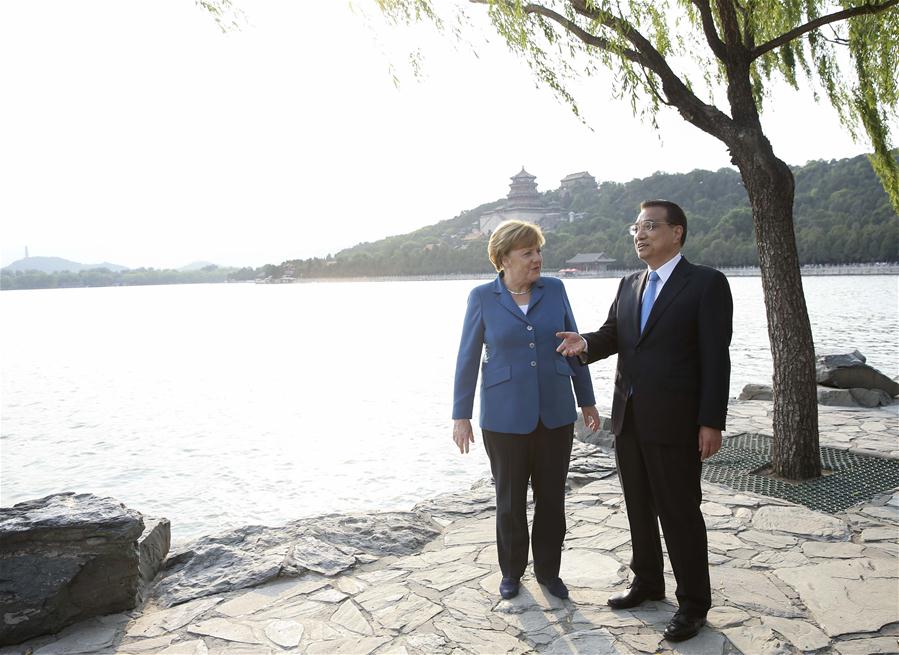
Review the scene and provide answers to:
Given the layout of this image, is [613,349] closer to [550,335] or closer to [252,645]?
[550,335]

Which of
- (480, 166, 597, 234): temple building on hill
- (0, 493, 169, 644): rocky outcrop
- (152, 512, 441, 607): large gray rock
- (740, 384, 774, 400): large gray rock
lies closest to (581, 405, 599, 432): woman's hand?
(152, 512, 441, 607): large gray rock

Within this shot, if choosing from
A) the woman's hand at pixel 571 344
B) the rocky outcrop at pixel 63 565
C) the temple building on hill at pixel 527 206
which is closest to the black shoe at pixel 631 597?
the woman's hand at pixel 571 344

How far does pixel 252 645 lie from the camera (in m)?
2.80

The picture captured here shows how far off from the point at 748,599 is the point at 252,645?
2.13 meters

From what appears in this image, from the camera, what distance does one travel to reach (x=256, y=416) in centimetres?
1065

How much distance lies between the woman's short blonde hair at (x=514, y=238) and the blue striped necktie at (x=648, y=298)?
0.49m

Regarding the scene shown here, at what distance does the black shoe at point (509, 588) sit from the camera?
3.04 metres

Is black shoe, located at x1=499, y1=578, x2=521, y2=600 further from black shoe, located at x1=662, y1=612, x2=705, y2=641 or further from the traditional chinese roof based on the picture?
the traditional chinese roof

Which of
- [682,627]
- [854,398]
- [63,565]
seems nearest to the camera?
[682,627]

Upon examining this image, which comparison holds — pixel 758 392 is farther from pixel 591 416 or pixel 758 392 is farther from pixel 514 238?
→ pixel 514 238

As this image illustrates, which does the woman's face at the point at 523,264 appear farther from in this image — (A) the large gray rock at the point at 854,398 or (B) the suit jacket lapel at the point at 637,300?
(A) the large gray rock at the point at 854,398

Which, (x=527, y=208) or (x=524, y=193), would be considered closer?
(x=527, y=208)

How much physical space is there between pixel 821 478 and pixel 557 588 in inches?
108

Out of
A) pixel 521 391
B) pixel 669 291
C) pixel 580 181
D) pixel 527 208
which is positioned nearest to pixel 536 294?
pixel 521 391
